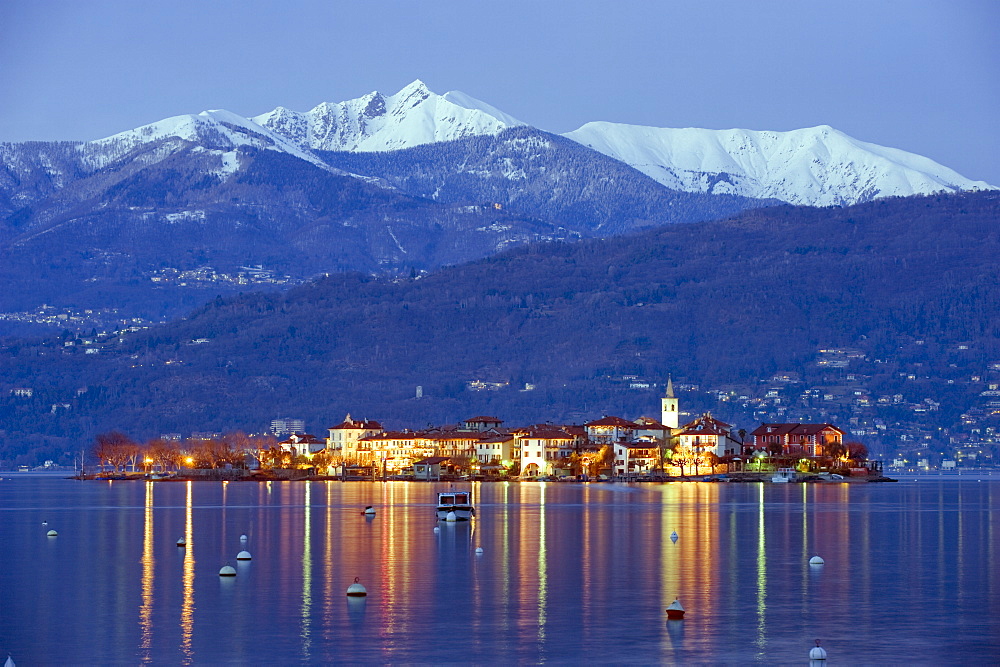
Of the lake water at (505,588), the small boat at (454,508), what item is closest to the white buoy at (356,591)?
the lake water at (505,588)

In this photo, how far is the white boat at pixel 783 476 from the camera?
596 ft

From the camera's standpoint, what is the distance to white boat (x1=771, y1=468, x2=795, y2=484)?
182 m

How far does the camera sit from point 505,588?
57.5 meters

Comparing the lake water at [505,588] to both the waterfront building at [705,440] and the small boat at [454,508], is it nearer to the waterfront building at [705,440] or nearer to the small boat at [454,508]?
the small boat at [454,508]

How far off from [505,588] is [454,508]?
37.2 meters

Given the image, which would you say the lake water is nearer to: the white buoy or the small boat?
the white buoy

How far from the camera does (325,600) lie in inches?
2106

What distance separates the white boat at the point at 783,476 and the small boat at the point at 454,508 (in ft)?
296

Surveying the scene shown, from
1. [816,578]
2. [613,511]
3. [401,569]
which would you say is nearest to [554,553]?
[401,569]

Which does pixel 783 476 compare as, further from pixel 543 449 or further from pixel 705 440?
pixel 543 449

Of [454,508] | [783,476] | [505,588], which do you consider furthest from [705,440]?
[505,588]

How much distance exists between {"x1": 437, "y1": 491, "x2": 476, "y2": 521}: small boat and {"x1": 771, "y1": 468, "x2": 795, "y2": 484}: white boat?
90.2 meters

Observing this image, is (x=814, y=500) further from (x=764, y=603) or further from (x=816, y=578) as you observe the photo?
(x=764, y=603)

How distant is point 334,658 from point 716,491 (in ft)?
356
